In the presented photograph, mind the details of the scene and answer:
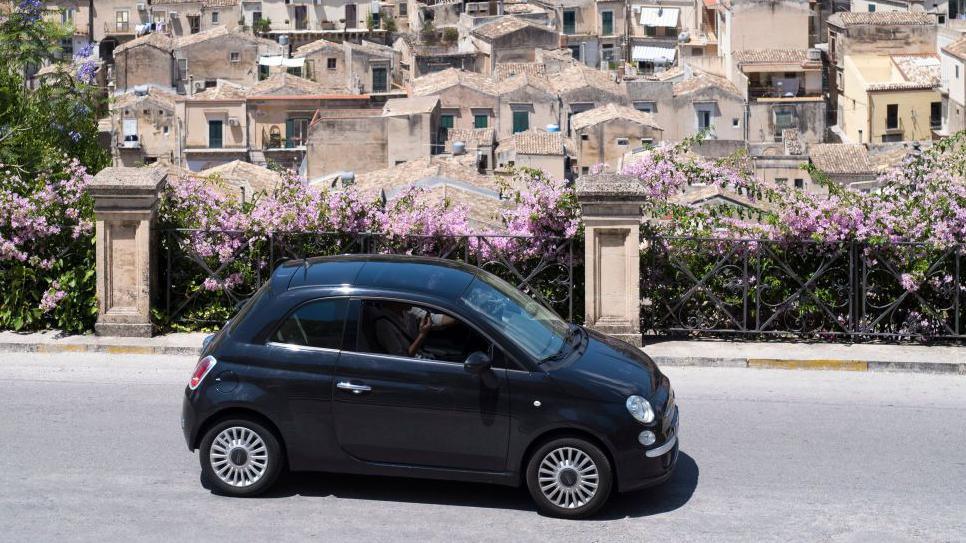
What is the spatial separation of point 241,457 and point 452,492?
125cm

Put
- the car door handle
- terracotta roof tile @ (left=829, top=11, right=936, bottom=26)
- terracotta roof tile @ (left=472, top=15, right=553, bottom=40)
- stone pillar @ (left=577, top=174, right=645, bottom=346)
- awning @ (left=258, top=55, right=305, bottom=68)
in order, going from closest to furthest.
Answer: the car door handle
stone pillar @ (left=577, top=174, right=645, bottom=346)
terracotta roof tile @ (left=829, top=11, right=936, bottom=26)
awning @ (left=258, top=55, right=305, bottom=68)
terracotta roof tile @ (left=472, top=15, right=553, bottom=40)

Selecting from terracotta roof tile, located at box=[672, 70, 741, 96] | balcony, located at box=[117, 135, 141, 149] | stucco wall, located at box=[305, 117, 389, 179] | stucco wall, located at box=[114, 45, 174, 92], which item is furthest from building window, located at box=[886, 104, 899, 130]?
stucco wall, located at box=[114, 45, 174, 92]

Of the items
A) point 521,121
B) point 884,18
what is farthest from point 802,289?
point 884,18

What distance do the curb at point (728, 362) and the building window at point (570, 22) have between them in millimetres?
87801

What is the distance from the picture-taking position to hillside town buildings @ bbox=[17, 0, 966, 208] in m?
67.1

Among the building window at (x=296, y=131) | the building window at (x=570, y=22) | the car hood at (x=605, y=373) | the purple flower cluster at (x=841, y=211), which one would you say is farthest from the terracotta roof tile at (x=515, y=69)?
the car hood at (x=605, y=373)

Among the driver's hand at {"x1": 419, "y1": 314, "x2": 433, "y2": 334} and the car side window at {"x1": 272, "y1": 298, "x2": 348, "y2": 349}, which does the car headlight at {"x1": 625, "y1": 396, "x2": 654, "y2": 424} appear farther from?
the car side window at {"x1": 272, "y1": 298, "x2": 348, "y2": 349}

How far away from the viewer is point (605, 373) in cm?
889

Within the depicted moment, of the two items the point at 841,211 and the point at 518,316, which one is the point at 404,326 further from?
the point at 841,211

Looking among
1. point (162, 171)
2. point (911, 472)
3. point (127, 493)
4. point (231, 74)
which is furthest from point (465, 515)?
point (231, 74)

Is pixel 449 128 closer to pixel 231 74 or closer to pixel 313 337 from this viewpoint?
pixel 231 74

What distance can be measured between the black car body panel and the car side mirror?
0.08 m

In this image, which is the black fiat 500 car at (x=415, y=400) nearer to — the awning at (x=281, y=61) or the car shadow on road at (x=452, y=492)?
the car shadow on road at (x=452, y=492)

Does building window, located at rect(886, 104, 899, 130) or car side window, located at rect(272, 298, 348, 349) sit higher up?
building window, located at rect(886, 104, 899, 130)
